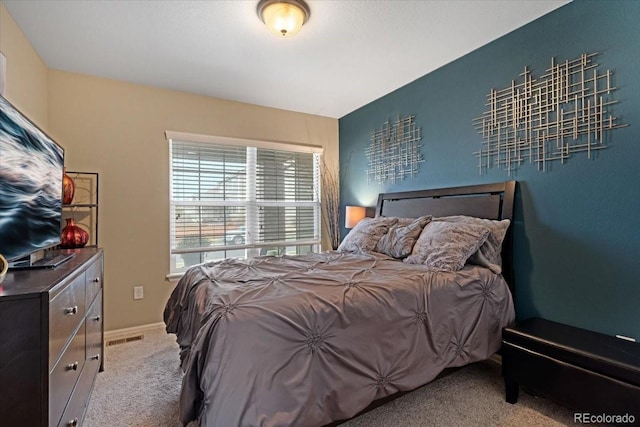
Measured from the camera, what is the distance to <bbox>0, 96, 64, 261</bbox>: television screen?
1291mm

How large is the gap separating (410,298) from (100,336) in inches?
84.8

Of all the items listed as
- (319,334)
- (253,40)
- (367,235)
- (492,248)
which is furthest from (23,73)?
(492,248)

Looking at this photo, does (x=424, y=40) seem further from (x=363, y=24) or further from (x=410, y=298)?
(x=410, y=298)

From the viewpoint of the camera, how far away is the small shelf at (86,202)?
112 inches

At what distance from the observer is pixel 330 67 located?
112 inches

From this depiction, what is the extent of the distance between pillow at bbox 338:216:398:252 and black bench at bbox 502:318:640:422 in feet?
4.10

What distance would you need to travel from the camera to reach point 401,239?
255cm

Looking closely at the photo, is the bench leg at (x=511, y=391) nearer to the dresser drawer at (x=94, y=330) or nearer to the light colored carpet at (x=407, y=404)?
the light colored carpet at (x=407, y=404)

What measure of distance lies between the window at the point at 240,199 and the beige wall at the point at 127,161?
166 mm

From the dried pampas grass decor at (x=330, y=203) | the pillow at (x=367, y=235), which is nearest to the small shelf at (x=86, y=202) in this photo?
the pillow at (x=367, y=235)

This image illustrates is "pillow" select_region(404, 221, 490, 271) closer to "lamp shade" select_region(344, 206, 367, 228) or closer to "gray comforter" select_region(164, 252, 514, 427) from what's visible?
"gray comforter" select_region(164, 252, 514, 427)

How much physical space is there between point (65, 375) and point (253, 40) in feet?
7.80

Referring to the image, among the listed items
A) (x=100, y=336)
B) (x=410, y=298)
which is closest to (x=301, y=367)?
(x=410, y=298)

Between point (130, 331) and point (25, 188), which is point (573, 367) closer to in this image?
point (25, 188)
